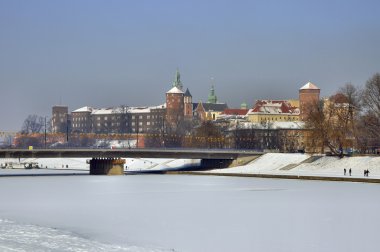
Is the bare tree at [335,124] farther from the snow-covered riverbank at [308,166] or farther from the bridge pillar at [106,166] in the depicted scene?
the bridge pillar at [106,166]

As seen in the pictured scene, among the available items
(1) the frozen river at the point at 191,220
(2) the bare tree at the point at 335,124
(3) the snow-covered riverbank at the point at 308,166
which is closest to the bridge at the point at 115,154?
(3) the snow-covered riverbank at the point at 308,166

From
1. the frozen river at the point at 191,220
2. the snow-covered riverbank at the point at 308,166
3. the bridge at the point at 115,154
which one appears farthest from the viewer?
the bridge at the point at 115,154

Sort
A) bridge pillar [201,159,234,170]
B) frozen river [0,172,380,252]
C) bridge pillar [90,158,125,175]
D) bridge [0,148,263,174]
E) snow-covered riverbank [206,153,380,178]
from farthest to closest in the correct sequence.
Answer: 1. bridge pillar [201,159,234,170]
2. bridge pillar [90,158,125,175]
3. bridge [0,148,263,174]
4. snow-covered riverbank [206,153,380,178]
5. frozen river [0,172,380,252]

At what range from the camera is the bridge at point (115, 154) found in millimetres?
94312

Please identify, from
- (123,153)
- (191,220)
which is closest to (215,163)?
(123,153)

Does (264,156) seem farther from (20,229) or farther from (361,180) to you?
(20,229)

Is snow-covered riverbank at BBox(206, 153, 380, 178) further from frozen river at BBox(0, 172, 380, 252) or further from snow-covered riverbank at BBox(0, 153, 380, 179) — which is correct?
frozen river at BBox(0, 172, 380, 252)

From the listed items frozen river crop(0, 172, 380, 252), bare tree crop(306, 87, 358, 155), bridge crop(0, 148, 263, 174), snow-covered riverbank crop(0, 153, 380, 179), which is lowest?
frozen river crop(0, 172, 380, 252)

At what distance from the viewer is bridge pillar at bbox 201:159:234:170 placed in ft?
340

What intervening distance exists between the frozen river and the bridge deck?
107 ft

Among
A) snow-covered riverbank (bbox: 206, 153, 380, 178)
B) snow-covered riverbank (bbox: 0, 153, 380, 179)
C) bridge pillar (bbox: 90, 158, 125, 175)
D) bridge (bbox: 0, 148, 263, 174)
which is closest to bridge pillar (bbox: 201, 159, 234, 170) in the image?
bridge (bbox: 0, 148, 263, 174)

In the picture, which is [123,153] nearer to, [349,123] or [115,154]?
[115,154]

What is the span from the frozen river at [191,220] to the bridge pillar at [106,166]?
39769mm

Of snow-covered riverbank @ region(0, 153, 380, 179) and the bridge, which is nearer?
snow-covered riverbank @ region(0, 153, 380, 179)
